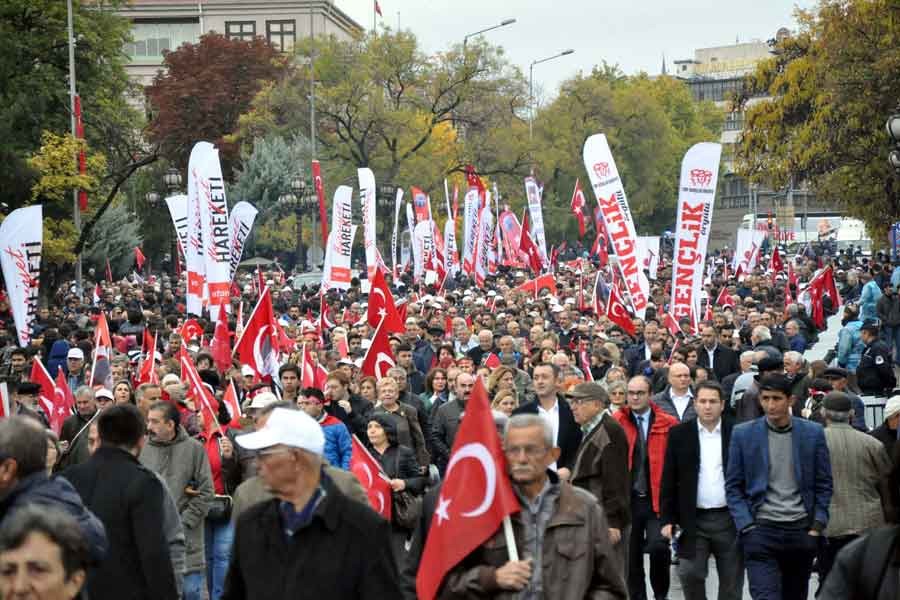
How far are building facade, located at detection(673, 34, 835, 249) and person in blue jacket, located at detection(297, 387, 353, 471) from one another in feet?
331

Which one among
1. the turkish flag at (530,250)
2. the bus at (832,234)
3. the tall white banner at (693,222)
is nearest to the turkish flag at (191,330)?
the tall white banner at (693,222)

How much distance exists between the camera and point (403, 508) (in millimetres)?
11273

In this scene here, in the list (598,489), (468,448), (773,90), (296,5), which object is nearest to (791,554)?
(598,489)

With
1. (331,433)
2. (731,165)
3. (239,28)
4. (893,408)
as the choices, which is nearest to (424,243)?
(331,433)

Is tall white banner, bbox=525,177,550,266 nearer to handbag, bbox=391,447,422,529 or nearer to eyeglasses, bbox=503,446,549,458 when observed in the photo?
handbag, bbox=391,447,422,529

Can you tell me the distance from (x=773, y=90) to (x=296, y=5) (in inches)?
2695

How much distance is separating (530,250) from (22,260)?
29.4 meters

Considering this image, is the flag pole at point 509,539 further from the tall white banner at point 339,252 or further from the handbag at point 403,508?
the tall white banner at point 339,252

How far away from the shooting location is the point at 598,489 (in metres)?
10.0

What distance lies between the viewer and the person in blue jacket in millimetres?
11328

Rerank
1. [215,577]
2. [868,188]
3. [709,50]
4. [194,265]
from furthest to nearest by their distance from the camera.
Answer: [709,50], [868,188], [194,265], [215,577]

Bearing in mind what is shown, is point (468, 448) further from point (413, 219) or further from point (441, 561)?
point (413, 219)

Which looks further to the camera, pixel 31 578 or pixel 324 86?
pixel 324 86

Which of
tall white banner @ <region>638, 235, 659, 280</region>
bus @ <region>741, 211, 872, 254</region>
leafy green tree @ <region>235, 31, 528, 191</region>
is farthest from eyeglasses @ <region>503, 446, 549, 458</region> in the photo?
bus @ <region>741, 211, 872, 254</region>
